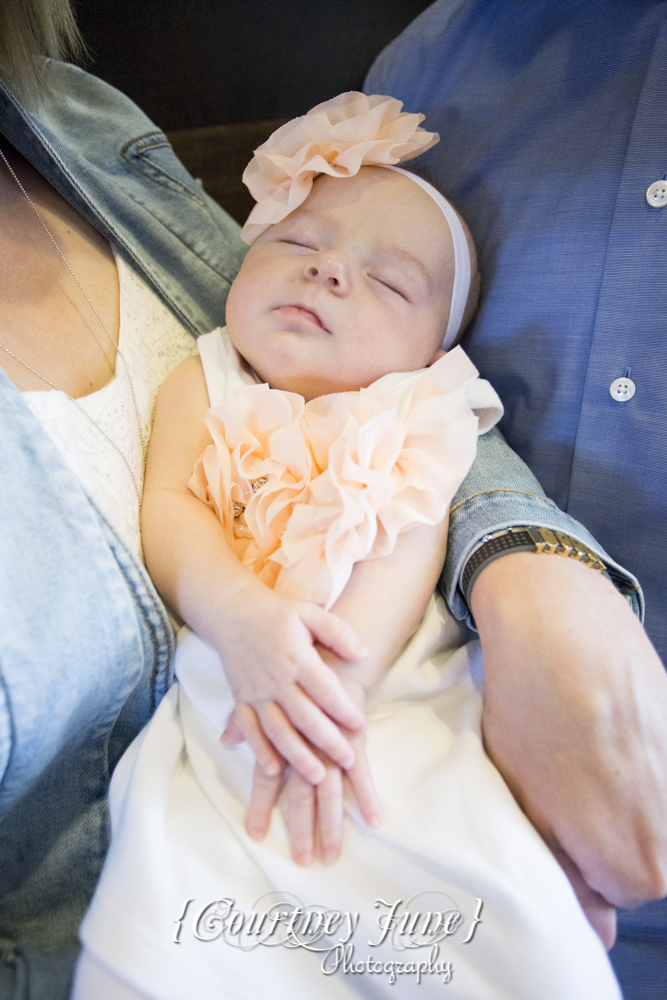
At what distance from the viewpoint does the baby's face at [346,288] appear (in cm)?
88

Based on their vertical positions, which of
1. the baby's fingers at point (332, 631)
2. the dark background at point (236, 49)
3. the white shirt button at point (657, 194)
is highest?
the dark background at point (236, 49)

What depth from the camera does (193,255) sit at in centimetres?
113

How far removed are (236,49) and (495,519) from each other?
1.12m

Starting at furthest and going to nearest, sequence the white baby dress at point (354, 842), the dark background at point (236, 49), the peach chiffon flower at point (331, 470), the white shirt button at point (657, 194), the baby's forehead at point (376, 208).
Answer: the dark background at point (236, 49) < the baby's forehead at point (376, 208) < the white shirt button at point (657, 194) < the peach chiffon flower at point (331, 470) < the white baby dress at point (354, 842)

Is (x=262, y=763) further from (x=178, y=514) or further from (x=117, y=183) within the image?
(x=117, y=183)

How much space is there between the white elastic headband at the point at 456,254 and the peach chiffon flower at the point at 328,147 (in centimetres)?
5

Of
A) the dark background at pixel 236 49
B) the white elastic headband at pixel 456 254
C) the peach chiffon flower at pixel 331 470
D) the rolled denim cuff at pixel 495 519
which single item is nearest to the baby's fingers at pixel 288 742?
the peach chiffon flower at pixel 331 470

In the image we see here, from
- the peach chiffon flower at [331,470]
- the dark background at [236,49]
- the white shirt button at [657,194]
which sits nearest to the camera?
the peach chiffon flower at [331,470]

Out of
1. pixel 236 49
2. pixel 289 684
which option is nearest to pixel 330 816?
pixel 289 684

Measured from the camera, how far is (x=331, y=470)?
72 cm

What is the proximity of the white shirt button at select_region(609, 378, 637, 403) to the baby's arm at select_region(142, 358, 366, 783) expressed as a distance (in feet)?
1.58

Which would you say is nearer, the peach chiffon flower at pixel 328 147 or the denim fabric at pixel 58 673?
the denim fabric at pixel 58 673

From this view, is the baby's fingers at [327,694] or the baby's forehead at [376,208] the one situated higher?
the baby's forehead at [376,208]

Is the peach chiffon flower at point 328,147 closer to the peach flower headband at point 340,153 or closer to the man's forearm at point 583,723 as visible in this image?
the peach flower headband at point 340,153
